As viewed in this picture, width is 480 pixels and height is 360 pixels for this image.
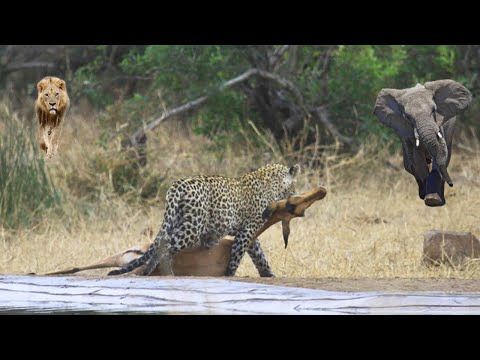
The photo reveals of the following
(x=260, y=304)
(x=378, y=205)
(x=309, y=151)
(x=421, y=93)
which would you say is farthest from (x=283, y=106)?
(x=260, y=304)

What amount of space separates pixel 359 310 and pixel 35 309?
1.97m

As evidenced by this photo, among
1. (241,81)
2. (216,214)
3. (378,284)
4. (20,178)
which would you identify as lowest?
(378,284)

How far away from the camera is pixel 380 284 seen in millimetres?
7027

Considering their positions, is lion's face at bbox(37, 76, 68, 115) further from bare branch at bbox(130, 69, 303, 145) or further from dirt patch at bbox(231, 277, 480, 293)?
bare branch at bbox(130, 69, 303, 145)

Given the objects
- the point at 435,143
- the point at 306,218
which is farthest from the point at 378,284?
the point at 306,218

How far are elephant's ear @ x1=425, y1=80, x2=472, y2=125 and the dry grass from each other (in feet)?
4.39

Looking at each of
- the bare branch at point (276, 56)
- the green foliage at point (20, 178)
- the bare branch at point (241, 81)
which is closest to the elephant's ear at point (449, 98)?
the green foliage at point (20, 178)

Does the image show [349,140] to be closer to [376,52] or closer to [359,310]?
[376,52]

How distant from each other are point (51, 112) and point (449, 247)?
4834mm

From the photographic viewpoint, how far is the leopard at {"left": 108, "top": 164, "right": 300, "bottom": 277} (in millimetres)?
7992

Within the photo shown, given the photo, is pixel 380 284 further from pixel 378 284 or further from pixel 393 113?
pixel 393 113

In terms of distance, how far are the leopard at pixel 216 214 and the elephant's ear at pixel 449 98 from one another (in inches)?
49.2

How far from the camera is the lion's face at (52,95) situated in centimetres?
527

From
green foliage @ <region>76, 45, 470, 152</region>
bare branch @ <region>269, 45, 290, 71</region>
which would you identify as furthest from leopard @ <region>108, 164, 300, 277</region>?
bare branch @ <region>269, 45, 290, 71</region>
